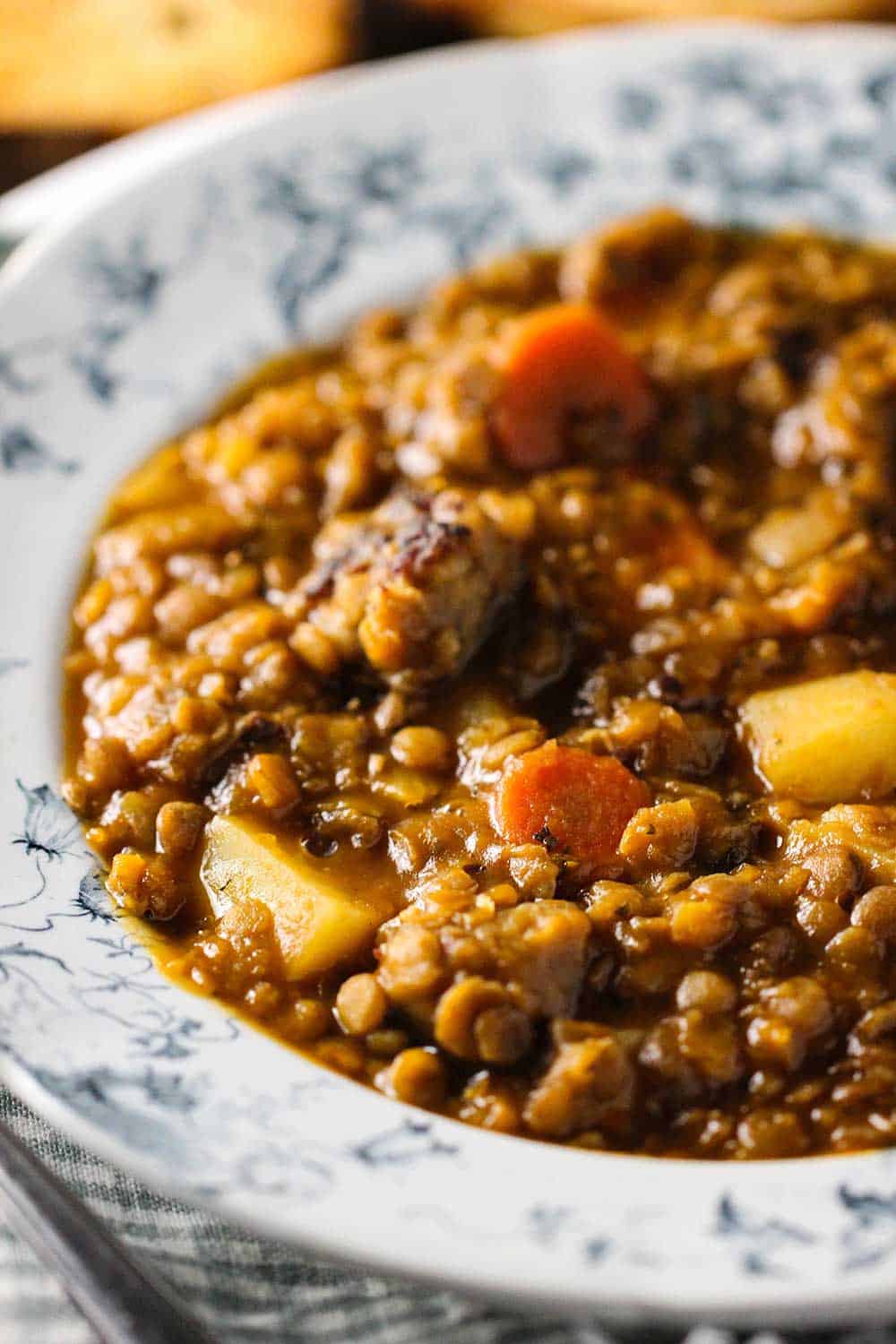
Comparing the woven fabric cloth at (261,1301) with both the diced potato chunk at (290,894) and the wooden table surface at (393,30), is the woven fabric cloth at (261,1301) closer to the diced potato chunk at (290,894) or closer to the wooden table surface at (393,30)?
the diced potato chunk at (290,894)

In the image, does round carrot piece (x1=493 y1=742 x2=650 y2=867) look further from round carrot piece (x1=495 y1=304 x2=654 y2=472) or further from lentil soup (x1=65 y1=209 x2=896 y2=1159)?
round carrot piece (x1=495 y1=304 x2=654 y2=472)

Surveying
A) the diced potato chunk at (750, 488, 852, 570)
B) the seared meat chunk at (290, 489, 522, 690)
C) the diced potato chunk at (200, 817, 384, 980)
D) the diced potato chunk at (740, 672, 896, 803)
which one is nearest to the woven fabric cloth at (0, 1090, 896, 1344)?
the diced potato chunk at (200, 817, 384, 980)

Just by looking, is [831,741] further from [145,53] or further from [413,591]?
[145,53]

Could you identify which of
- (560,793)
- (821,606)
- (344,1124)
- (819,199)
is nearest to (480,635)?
(560,793)

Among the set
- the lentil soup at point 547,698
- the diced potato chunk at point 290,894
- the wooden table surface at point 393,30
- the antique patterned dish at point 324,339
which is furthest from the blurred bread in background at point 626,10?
the diced potato chunk at point 290,894

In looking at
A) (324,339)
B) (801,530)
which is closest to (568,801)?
(801,530)

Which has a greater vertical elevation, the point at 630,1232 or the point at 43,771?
the point at 43,771

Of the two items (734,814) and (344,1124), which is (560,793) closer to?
(734,814)
